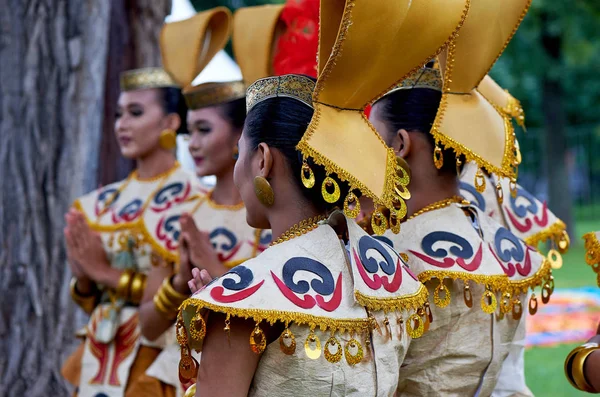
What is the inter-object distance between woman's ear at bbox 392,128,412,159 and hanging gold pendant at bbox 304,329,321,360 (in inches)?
36.1

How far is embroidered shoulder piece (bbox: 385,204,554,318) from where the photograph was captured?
103 inches

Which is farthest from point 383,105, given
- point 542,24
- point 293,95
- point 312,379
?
point 542,24

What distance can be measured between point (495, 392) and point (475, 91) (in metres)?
1.34

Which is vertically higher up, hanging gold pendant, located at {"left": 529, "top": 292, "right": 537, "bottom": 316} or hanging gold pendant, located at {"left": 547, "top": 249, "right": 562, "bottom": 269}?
A: hanging gold pendant, located at {"left": 529, "top": 292, "right": 537, "bottom": 316}

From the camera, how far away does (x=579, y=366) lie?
265cm

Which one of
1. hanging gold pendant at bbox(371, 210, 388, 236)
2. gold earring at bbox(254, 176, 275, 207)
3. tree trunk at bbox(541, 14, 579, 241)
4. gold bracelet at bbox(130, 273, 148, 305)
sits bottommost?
tree trunk at bbox(541, 14, 579, 241)

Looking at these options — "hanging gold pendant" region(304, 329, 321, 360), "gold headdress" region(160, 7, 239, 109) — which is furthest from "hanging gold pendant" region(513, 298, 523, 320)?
"gold headdress" region(160, 7, 239, 109)

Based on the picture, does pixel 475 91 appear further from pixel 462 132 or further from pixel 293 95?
pixel 293 95

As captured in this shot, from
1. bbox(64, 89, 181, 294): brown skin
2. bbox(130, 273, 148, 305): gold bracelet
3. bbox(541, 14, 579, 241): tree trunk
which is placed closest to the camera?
bbox(130, 273, 148, 305): gold bracelet

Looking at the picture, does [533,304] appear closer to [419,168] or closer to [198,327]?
[419,168]

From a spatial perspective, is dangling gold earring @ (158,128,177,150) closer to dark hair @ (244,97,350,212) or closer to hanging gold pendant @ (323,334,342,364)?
dark hair @ (244,97,350,212)

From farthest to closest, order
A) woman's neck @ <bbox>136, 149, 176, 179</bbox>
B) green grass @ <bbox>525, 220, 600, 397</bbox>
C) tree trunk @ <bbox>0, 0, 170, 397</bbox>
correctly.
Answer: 1. green grass @ <bbox>525, 220, 600, 397</bbox>
2. tree trunk @ <bbox>0, 0, 170, 397</bbox>
3. woman's neck @ <bbox>136, 149, 176, 179</bbox>

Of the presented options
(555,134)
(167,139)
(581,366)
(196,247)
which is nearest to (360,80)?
(581,366)

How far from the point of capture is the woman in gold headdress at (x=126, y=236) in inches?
158
